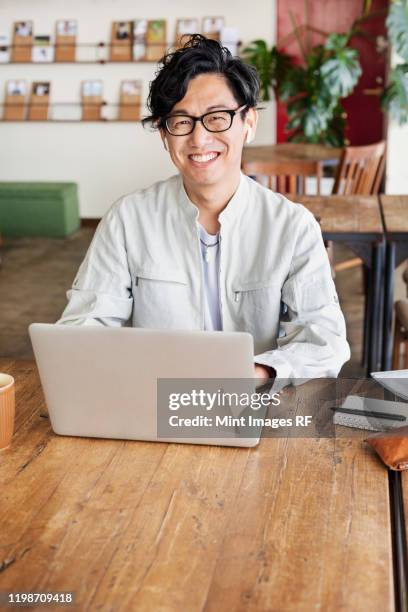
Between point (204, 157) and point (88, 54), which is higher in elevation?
point (88, 54)

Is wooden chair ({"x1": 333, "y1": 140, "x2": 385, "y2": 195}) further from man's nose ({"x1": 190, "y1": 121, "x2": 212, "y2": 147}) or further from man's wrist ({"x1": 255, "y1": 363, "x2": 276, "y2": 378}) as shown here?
man's wrist ({"x1": 255, "y1": 363, "x2": 276, "y2": 378})

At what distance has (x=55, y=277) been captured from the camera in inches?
230

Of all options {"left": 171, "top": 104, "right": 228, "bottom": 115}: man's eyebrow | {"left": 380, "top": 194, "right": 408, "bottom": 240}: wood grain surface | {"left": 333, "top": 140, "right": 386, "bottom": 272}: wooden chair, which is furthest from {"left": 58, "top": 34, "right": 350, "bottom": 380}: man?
{"left": 333, "top": 140, "right": 386, "bottom": 272}: wooden chair

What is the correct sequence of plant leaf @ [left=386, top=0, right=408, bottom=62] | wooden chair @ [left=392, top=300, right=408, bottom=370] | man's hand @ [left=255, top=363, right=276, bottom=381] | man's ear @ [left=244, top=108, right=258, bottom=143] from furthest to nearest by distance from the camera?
1. plant leaf @ [left=386, top=0, right=408, bottom=62]
2. wooden chair @ [left=392, top=300, right=408, bottom=370]
3. man's ear @ [left=244, top=108, right=258, bottom=143]
4. man's hand @ [left=255, top=363, right=276, bottom=381]

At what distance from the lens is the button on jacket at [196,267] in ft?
6.36

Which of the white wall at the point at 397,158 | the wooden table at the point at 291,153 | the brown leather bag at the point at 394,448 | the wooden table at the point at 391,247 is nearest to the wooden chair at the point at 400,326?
the wooden table at the point at 391,247

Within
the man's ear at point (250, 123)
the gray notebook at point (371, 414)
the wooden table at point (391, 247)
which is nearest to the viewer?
the gray notebook at point (371, 414)

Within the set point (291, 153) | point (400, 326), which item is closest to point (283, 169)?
point (291, 153)

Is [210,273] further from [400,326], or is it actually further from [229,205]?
[400,326]

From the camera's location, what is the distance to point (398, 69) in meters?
5.80

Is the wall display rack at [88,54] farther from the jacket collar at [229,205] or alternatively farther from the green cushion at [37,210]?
Result: the jacket collar at [229,205]

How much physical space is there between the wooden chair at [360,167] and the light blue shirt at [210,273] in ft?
8.95

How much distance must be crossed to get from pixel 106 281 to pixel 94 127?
18.3 feet

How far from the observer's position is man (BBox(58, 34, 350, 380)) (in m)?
1.90
